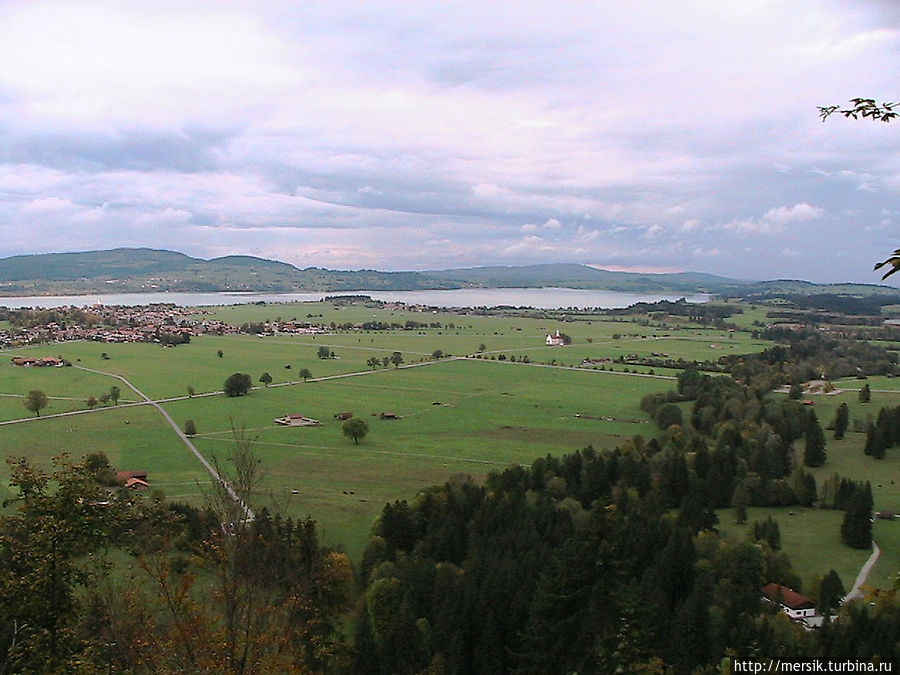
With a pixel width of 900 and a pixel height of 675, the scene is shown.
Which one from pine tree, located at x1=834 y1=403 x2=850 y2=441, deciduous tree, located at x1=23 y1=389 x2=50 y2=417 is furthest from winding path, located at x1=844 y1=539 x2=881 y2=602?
deciduous tree, located at x1=23 y1=389 x2=50 y2=417

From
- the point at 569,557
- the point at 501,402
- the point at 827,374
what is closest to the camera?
the point at 569,557

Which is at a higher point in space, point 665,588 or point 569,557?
point 569,557

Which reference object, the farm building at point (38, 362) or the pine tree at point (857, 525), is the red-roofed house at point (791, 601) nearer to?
the pine tree at point (857, 525)

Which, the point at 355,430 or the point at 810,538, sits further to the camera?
the point at 355,430

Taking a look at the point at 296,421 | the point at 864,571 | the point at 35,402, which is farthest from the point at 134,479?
the point at 864,571

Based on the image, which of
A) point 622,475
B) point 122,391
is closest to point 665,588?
point 622,475

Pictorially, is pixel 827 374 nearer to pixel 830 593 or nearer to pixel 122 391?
pixel 830 593

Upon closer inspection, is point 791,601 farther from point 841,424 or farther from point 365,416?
point 365,416

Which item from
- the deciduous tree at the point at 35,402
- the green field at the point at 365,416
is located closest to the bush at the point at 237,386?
the green field at the point at 365,416
